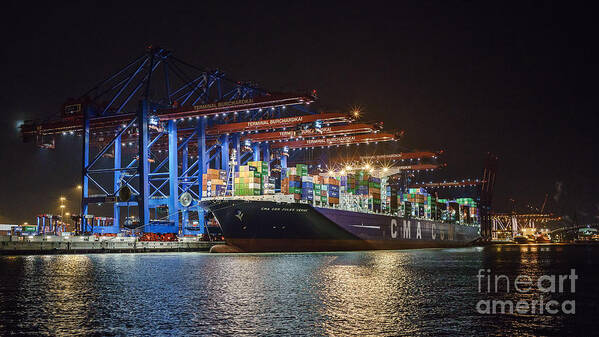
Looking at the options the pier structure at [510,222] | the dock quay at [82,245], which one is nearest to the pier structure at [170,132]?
the dock quay at [82,245]

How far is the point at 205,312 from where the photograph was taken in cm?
1277

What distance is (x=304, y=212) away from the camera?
42.5 meters

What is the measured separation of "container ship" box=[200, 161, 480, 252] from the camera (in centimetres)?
4091

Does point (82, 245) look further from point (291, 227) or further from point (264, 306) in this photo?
point (264, 306)

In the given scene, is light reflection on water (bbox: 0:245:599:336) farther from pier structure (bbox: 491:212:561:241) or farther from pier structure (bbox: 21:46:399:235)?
pier structure (bbox: 491:212:561:241)

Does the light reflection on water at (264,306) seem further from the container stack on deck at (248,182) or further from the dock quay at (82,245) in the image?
the dock quay at (82,245)

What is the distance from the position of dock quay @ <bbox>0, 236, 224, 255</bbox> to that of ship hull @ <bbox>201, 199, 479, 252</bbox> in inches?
438

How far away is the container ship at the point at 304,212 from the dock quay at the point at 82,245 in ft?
28.0

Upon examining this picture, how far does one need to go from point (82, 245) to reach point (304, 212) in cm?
2205

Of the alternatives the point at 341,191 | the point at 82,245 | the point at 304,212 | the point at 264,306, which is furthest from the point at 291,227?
the point at 264,306

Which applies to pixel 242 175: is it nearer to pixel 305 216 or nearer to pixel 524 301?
pixel 305 216

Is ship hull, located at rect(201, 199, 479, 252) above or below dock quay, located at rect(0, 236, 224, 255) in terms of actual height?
above

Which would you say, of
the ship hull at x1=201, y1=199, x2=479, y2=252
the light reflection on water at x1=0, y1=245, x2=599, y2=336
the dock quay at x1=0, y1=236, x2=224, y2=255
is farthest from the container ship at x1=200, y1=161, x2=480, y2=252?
the light reflection on water at x1=0, y1=245, x2=599, y2=336

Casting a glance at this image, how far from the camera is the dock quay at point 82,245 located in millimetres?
44750
